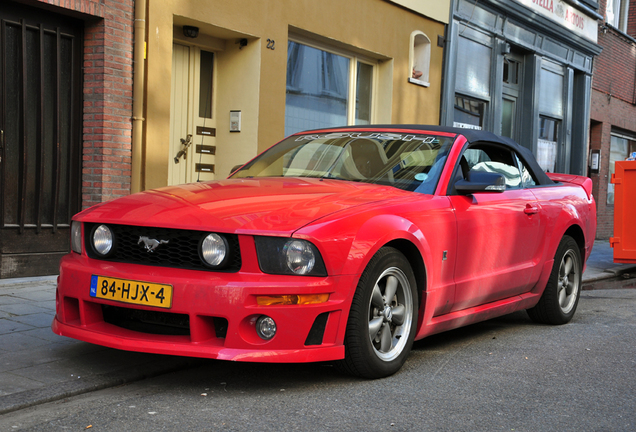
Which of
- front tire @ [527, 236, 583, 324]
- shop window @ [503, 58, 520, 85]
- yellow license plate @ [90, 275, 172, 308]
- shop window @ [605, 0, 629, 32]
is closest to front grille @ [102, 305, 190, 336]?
yellow license plate @ [90, 275, 172, 308]

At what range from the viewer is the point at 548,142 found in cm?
1842

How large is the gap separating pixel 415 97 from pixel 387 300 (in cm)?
926

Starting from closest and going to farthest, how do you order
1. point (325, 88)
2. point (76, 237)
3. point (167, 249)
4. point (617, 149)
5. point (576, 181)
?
point (167, 249), point (76, 237), point (576, 181), point (325, 88), point (617, 149)

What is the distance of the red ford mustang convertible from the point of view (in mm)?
3658

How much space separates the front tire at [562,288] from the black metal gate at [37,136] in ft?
15.6

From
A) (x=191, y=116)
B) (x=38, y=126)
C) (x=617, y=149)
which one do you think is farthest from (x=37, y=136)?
(x=617, y=149)

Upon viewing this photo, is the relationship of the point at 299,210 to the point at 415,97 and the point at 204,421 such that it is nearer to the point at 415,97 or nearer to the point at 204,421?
the point at 204,421

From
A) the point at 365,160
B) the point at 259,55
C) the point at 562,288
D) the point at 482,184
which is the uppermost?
the point at 259,55

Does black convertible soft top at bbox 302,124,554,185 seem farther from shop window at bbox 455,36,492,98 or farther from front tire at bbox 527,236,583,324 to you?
shop window at bbox 455,36,492,98

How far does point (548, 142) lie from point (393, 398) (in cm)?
1581

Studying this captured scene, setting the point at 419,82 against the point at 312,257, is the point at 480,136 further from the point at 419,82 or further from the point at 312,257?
the point at 419,82

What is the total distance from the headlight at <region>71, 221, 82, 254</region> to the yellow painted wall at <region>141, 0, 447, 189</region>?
386 cm

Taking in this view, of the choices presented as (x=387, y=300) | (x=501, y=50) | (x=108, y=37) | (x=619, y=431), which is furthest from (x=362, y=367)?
(x=501, y=50)

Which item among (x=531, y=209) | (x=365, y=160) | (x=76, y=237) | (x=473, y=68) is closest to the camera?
(x=76, y=237)
